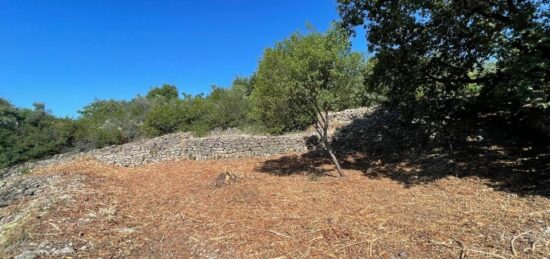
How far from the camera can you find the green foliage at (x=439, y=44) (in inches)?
255

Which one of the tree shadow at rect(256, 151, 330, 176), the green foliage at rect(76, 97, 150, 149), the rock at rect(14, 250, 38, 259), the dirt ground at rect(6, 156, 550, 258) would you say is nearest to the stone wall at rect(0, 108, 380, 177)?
the tree shadow at rect(256, 151, 330, 176)

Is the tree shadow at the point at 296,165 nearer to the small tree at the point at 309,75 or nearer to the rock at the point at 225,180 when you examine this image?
the rock at the point at 225,180

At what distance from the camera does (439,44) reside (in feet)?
27.2

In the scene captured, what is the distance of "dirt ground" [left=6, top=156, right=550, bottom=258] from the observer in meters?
4.52

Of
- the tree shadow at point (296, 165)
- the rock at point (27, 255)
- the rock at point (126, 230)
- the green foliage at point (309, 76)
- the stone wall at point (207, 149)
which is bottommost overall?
the rock at point (27, 255)

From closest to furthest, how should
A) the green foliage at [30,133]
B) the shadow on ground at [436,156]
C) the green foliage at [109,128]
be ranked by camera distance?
the shadow on ground at [436,156] < the green foliage at [30,133] < the green foliage at [109,128]

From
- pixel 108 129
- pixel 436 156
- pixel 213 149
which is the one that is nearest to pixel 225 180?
pixel 213 149

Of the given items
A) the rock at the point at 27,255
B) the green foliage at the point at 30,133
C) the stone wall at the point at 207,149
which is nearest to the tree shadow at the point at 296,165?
the stone wall at the point at 207,149

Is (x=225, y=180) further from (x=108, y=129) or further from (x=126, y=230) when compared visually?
(x=108, y=129)

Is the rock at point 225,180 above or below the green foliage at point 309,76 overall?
below

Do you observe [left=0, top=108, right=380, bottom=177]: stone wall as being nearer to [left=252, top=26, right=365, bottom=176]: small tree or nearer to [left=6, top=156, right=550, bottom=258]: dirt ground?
[left=6, top=156, right=550, bottom=258]: dirt ground

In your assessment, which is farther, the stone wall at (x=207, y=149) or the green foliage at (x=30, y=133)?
the green foliage at (x=30, y=133)

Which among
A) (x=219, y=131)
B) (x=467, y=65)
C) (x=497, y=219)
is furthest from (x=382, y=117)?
(x=497, y=219)

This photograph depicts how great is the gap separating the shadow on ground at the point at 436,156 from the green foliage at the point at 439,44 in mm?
1316
